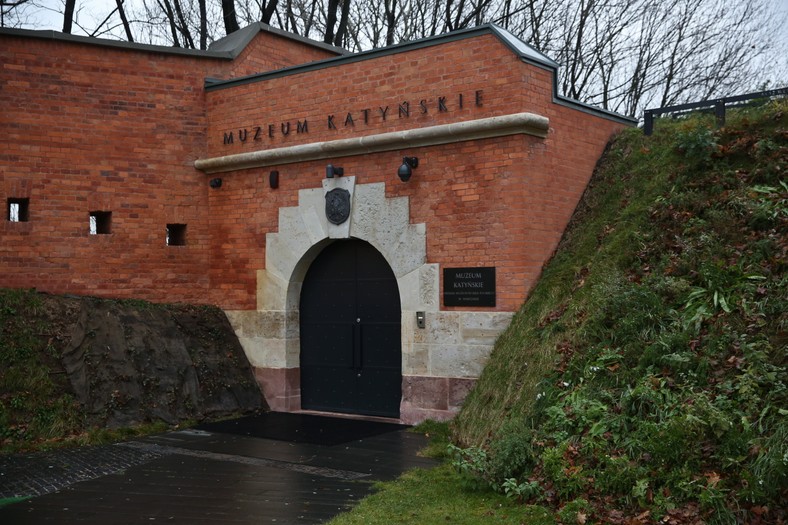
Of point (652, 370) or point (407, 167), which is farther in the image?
point (407, 167)

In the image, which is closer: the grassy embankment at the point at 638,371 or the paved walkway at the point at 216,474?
the grassy embankment at the point at 638,371

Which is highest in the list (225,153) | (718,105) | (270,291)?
(718,105)

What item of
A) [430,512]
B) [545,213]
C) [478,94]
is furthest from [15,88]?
[430,512]

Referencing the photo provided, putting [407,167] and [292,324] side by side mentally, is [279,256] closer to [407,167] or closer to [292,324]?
[292,324]

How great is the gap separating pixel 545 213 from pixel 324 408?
4.35m

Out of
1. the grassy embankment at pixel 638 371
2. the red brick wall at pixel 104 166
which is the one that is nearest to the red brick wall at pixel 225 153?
the red brick wall at pixel 104 166

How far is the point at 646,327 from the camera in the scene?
7.66m

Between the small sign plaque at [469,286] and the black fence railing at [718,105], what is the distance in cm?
326

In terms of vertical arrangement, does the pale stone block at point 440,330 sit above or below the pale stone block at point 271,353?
above

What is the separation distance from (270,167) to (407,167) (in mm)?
2649

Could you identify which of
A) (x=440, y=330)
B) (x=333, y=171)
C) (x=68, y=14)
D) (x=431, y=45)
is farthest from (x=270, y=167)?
(x=68, y=14)

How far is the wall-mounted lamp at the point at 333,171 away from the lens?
11.5 meters

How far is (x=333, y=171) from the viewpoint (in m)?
11.6

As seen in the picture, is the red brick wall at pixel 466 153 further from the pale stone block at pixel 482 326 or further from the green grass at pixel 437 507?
the green grass at pixel 437 507
